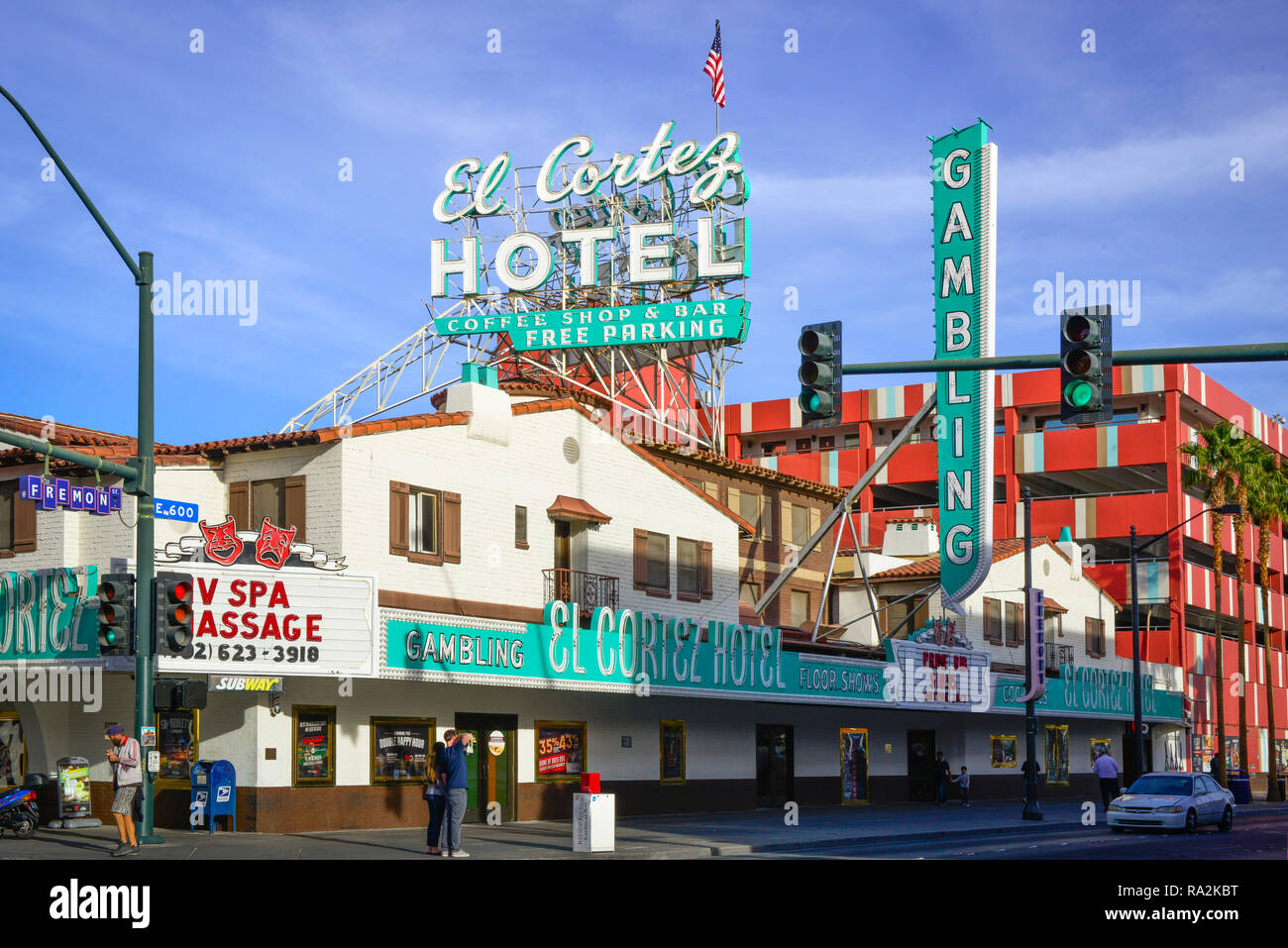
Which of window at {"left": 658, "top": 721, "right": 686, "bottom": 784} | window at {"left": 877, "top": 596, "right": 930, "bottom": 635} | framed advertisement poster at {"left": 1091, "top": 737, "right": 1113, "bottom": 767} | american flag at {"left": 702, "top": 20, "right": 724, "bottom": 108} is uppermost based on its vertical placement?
american flag at {"left": 702, "top": 20, "right": 724, "bottom": 108}

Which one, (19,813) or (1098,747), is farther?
(1098,747)

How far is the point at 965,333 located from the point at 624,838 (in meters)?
19.6

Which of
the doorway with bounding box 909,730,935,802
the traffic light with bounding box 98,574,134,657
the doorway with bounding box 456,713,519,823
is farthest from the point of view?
the doorway with bounding box 909,730,935,802

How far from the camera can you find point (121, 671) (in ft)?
88.6

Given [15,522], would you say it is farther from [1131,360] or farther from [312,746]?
[1131,360]

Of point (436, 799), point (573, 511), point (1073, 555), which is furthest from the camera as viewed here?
point (1073, 555)

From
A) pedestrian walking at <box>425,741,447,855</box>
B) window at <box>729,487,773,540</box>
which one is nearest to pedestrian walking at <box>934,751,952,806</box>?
window at <box>729,487,773,540</box>

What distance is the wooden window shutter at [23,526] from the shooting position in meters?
29.4

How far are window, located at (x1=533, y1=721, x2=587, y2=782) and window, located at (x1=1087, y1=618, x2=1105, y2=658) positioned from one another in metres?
30.5

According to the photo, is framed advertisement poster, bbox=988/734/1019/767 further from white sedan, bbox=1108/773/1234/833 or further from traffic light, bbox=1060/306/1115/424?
traffic light, bbox=1060/306/1115/424

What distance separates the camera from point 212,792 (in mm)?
27625

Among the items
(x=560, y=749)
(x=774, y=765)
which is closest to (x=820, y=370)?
(x=560, y=749)

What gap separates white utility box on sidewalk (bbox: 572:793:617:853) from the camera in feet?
80.5
